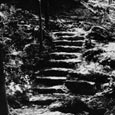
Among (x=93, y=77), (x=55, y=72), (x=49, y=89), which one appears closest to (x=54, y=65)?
(x=55, y=72)

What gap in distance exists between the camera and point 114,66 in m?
10.6

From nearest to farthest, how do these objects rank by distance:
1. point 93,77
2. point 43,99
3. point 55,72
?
point 43,99 < point 93,77 < point 55,72

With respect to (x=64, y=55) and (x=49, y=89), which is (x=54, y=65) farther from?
(x=49, y=89)

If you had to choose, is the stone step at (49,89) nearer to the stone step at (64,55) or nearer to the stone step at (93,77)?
the stone step at (93,77)

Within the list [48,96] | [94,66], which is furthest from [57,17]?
[48,96]

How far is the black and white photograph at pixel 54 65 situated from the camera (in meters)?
8.84

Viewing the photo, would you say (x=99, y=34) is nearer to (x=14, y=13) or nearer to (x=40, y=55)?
(x=40, y=55)

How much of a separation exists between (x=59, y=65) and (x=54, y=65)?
23cm

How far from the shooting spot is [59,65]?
11766mm

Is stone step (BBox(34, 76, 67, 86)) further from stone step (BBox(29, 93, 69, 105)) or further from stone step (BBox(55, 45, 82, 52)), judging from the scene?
stone step (BBox(55, 45, 82, 52))

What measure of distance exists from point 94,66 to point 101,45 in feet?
6.63

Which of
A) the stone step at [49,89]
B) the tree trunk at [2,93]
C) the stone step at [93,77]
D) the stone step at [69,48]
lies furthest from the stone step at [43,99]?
the stone step at [69,48]

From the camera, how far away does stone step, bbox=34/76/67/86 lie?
10742mm

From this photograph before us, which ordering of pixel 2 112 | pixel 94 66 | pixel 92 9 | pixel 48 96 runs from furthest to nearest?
pixel 92 9, pixel 94 66, pixel 48 96, pixel 2 112
